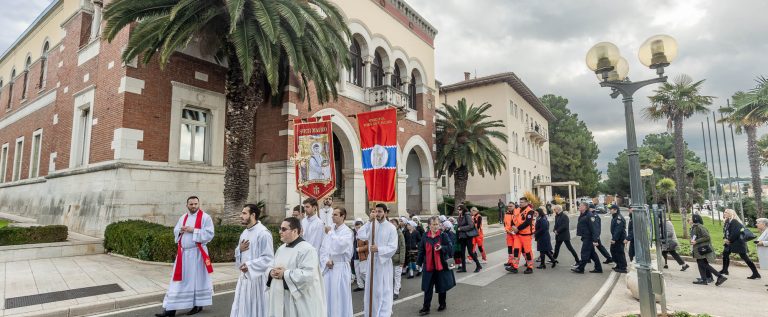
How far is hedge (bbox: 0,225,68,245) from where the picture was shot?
1109 centimetres

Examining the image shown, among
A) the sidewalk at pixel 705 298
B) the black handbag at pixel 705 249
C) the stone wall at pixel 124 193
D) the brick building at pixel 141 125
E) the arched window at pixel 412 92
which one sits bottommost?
the sidewalk at pixel 705 298

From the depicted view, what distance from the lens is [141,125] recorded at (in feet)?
44.3

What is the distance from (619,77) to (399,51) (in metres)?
18.4

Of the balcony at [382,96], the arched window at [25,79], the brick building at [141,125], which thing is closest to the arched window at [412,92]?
the brick building at [141,125]

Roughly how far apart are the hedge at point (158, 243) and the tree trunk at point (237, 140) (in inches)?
41.1

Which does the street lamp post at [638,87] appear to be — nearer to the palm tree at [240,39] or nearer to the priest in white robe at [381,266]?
the priest in white robe at [381,266]

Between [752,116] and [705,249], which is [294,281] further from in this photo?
[752,116]

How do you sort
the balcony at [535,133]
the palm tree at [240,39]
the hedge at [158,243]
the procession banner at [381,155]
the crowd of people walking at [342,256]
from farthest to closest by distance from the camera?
the balcony at [535,133], the palm tree at [240,39], the hedge at [158,243], the procession banner at [381,155], the crowd of people walking at [342,256]

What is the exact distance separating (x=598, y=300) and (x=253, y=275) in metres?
6.02

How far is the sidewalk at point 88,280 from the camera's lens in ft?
21.0

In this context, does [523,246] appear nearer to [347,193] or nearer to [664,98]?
[347,193]

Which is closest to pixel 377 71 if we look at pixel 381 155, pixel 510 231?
pixel 510 231

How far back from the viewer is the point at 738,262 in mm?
11195

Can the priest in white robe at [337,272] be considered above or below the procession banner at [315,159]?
below
